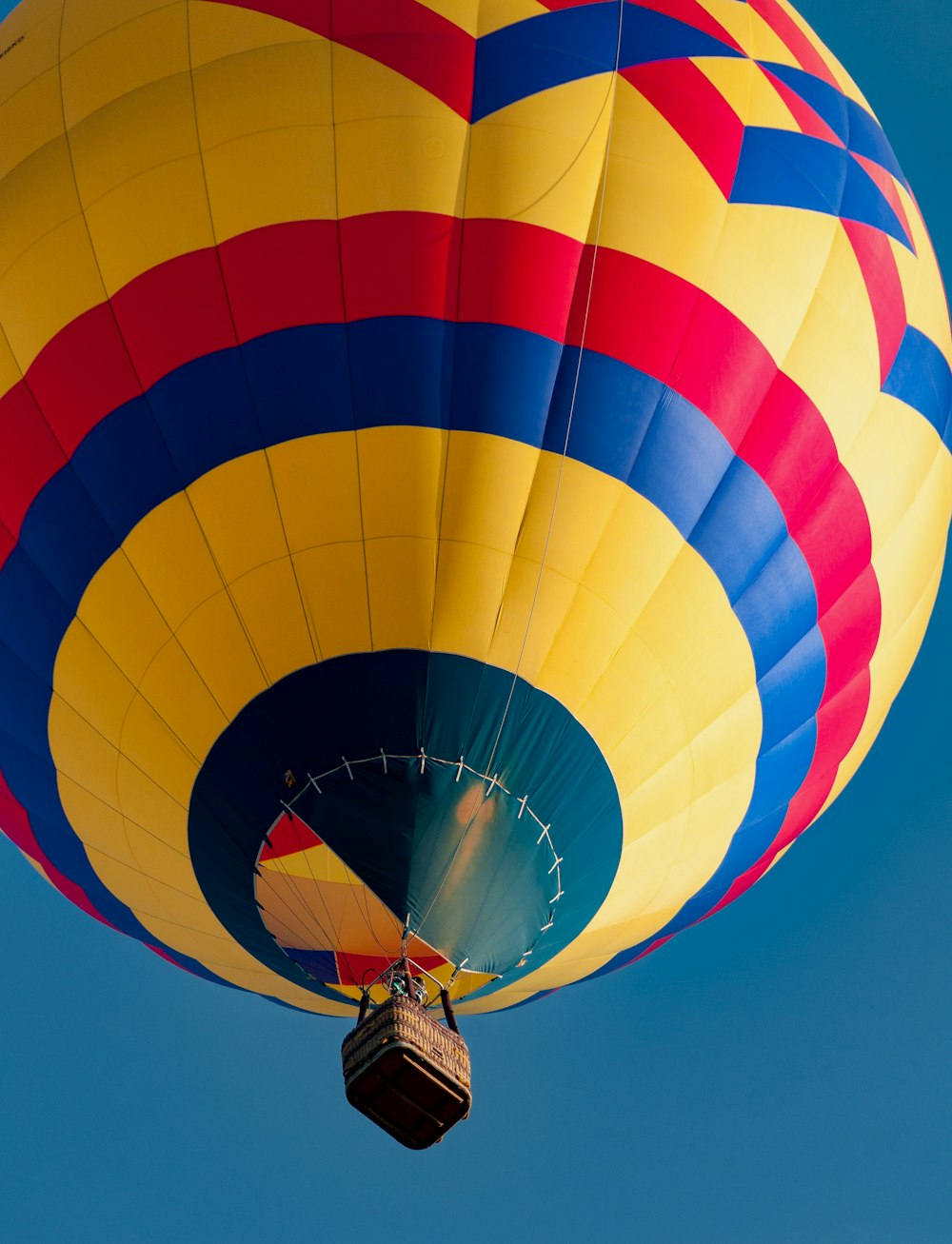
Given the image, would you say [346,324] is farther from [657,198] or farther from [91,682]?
Result: [91,682]

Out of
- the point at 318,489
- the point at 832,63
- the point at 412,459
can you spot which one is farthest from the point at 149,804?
the point at 832,63

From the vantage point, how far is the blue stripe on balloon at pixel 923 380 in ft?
32.1

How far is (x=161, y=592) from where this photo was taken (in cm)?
844

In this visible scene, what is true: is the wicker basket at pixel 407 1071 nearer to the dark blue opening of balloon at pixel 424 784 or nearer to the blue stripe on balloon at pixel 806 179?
the dark blue opening of balloon at pixel 424 784

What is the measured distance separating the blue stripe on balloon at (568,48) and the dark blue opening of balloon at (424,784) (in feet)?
8.88

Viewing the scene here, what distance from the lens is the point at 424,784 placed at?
26.9 feet

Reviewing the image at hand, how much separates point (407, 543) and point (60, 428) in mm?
1746

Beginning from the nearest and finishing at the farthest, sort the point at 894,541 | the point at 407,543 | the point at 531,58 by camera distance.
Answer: the point at 407,543 < the point at 531,58 < the point at 894,541

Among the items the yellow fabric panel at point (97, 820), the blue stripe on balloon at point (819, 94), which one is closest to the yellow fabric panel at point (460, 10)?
the blue stripe on balloon at point (819, 94)

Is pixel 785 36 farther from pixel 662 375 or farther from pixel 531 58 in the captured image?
pixel 662 375

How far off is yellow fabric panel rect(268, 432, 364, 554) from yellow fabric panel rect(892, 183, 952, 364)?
3.41 m

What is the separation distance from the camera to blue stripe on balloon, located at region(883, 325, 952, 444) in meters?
9.78

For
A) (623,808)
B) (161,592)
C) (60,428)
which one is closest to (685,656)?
(623,808)

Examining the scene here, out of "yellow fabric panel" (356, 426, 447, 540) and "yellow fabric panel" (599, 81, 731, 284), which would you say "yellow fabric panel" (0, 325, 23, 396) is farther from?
"yellow fabric panel" (599, 81, 731, 284)
